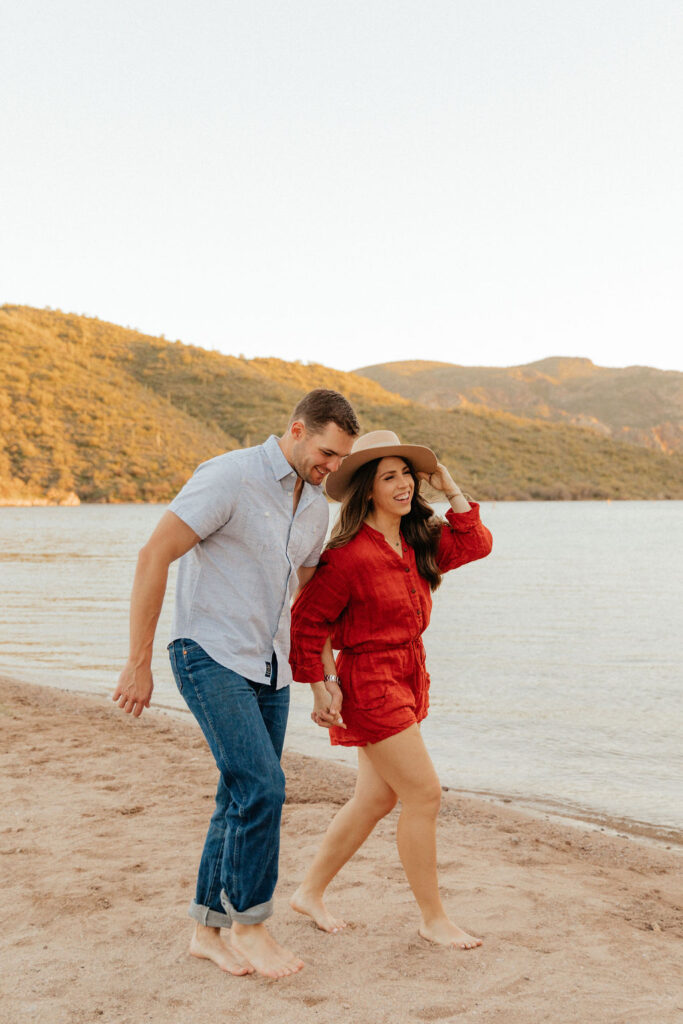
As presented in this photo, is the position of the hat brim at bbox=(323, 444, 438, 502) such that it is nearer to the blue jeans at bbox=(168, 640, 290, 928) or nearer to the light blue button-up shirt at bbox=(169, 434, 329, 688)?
the light blue button-up shirt at bbox=(169, 434, 329, 688)

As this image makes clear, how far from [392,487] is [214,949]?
1.86 metres

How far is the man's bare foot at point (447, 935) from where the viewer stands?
144 inches

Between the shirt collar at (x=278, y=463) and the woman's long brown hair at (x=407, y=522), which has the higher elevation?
the shirt collar at (x=278, y=463)

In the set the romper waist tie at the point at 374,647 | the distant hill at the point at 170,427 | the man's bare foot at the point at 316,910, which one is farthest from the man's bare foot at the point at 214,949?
the distant hill at the point at 170,427

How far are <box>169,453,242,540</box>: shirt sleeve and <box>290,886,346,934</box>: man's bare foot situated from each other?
5.70ft

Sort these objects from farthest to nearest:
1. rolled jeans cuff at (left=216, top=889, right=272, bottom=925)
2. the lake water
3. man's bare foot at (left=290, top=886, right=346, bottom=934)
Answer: the lake water < man's bare foot at (left=290, top=886, right=346, bottom=934) < rolled jeans cuff at (left=216, top=889, right=272, bottom=925)

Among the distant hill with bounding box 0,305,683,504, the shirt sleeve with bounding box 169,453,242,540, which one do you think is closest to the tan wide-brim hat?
the shirt sleeve with bounding box 169,453,242,540

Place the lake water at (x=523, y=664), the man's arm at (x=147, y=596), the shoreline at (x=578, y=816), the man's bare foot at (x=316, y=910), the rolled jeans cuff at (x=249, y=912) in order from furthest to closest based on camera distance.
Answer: the lake water at (x=523, y=664) < the shoreline at (x=578, y=816) < the man's bare foot at (x=316, y=910) < the rolled jeans cuff at (x=249, y=912) < the man's arm at (x=147, y=596)

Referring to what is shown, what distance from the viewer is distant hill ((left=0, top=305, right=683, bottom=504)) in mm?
65812

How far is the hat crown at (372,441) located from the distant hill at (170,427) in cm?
6130

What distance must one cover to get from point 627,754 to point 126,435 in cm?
6616

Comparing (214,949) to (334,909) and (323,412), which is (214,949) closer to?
(334,909)

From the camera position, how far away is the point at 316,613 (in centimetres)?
355

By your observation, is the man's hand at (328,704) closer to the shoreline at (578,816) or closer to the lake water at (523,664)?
the shoreline at (578,816)
